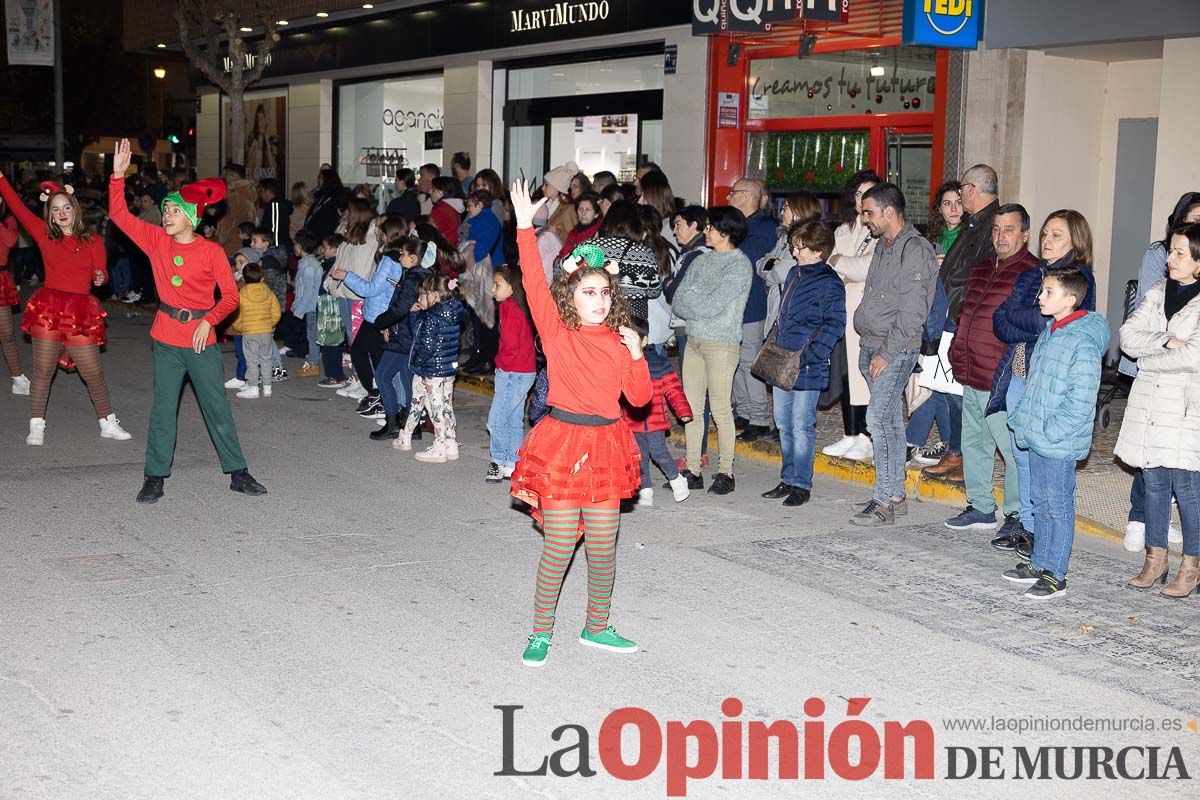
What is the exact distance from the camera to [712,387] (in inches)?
368

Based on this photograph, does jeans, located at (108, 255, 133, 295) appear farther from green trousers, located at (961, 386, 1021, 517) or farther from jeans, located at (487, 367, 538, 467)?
green trousers, located at (961, 386, 1021, 517)

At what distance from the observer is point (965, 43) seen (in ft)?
41.6

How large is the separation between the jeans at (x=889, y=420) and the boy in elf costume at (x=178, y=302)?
13.6ft

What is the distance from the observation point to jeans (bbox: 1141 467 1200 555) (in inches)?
276

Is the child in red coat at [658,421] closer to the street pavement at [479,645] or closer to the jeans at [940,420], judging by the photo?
the street pavement at [479,645]

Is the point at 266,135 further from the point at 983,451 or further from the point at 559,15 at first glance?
the point at 983,451

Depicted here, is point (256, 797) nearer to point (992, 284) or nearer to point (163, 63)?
point (992, 284)

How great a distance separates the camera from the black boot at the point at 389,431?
36.7 feet

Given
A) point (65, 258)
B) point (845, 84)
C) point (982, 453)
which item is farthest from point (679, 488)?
point (845, 84)

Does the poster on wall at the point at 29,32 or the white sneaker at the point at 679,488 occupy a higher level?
the poster on wall at the point at 29,32

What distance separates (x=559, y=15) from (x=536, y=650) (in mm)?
15641

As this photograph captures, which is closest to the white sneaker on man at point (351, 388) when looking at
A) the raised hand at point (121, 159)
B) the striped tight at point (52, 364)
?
the striped tight at point (52, 364)

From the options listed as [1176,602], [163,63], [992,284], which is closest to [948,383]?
[992,284]

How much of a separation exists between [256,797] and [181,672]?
4.24ft
